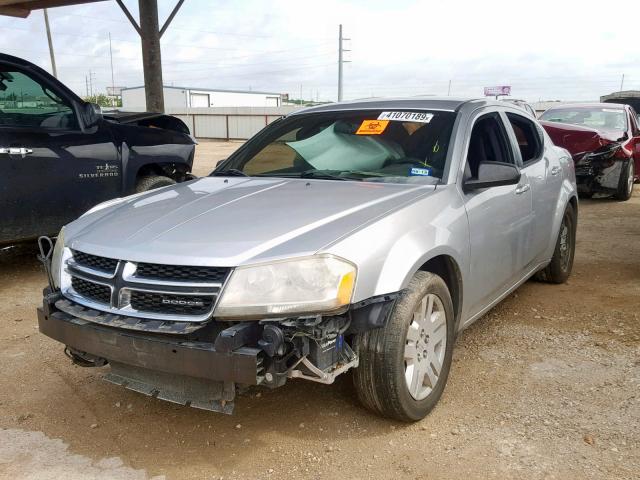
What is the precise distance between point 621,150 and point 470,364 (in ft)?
25.9

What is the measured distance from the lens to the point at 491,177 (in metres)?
3.45

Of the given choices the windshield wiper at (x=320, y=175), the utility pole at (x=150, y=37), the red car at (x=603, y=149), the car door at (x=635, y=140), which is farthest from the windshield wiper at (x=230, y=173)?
the car door at (x=635, y=140)

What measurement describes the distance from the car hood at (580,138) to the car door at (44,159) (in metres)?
7.30

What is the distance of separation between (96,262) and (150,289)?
1.44ft

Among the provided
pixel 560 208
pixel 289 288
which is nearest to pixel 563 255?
pixel 560 208

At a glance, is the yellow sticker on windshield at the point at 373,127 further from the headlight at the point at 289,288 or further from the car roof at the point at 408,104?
the headlight at the point at 289,288

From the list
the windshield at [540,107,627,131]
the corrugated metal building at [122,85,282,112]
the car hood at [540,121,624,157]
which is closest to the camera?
the car hood at [540,121,624,157]

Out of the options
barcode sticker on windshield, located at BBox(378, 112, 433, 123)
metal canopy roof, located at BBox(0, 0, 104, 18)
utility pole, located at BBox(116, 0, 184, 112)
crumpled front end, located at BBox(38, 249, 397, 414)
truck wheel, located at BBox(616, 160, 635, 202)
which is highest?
metal canopy roof, located at BBox(0, 0, 104, 18)

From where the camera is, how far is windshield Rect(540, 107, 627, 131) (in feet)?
36.2

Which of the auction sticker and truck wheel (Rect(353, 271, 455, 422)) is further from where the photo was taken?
the auction sticker

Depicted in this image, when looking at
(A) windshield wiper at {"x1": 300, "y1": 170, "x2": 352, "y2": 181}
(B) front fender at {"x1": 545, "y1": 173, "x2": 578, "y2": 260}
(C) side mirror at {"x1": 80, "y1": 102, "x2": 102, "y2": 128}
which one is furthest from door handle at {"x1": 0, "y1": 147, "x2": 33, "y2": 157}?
(B) front fender at {"x1": 545, "y1": 173, "x2": 578, "y2": 260}

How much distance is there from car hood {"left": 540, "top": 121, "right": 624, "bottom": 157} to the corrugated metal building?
49822mm

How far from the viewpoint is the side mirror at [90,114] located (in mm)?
5922

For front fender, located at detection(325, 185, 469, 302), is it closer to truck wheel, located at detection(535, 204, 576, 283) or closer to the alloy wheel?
the alloy wheel
